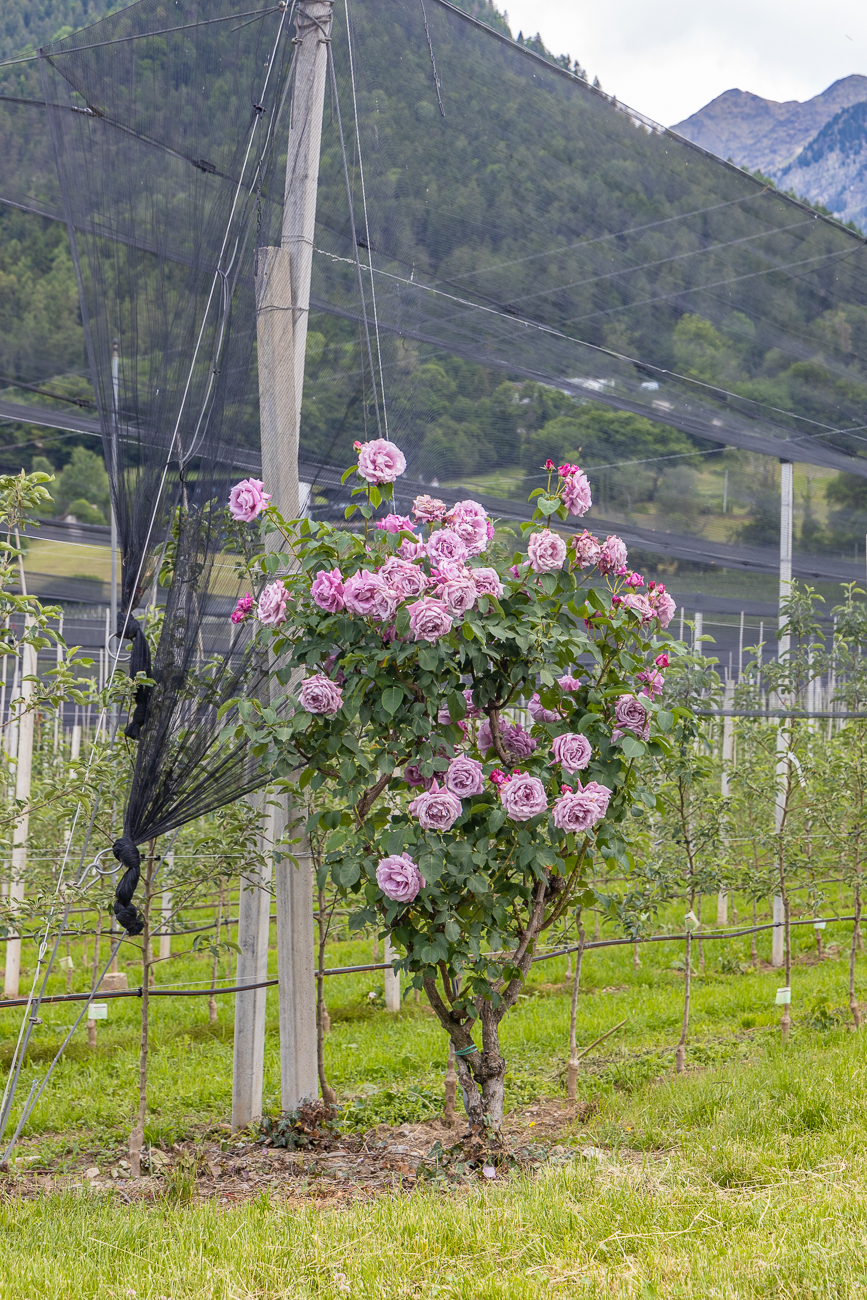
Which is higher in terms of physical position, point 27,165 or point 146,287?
point 27,165

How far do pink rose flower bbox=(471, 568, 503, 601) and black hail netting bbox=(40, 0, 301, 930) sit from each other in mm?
1051

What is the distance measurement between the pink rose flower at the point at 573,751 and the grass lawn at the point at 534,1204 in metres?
1.26

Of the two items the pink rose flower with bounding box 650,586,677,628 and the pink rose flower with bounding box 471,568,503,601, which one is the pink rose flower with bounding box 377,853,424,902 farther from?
the pink rose flower with bounding box 650,586,677,628

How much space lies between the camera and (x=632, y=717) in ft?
11.2

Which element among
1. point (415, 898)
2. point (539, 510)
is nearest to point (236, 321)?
point (539, 510)

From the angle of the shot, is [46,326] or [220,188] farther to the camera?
[46,326]

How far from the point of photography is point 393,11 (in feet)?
14.8

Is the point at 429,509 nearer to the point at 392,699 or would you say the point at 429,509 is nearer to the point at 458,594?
the point at 458,594

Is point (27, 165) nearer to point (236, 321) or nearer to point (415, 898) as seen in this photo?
point (236, 321)

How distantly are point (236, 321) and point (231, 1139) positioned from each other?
333 centimetres

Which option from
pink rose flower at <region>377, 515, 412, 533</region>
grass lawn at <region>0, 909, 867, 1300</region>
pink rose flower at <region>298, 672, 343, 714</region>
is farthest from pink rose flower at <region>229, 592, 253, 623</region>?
grass lawn at <region>0, 909, 867, 1300</region>

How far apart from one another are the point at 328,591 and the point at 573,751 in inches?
36.1

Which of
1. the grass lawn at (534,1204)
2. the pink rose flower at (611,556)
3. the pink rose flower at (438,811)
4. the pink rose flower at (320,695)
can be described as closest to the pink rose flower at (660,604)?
the pink rose flower at (611,556)

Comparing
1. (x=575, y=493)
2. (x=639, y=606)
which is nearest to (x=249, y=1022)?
(x=639, y=606)
